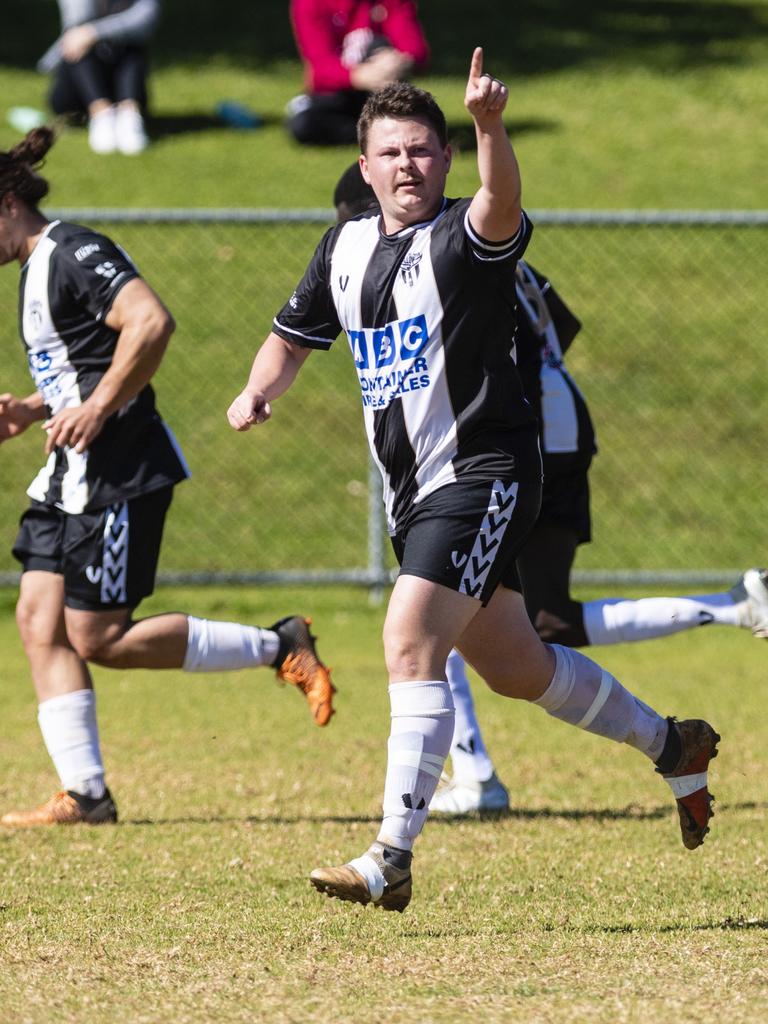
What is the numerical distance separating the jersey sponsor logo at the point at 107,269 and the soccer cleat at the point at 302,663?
4.46 ft

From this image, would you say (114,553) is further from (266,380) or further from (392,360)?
(392,360)

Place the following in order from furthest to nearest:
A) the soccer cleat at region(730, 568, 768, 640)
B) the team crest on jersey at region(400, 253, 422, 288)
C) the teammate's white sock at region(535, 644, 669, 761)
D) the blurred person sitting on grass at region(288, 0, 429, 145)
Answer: the blurred person sitting on grass at region(288, 0, 429, 145), the soccer cleat at region(730, 568, 768, 640), the teammate's white sock at region(535, 644, 669, 761), the team crest on jersey at region(400, 253, 422, 288)

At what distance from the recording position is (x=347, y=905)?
173 inches

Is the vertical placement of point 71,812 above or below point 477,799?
Result: above

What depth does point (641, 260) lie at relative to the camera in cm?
1330

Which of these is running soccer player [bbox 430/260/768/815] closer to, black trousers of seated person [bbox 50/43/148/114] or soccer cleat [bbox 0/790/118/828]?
soccer cleat [bbox 0/790/118/828]

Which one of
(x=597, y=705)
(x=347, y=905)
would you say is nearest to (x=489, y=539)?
(x=597, y=705)

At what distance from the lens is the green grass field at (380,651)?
12.0ft

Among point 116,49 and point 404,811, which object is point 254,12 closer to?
point 116,49

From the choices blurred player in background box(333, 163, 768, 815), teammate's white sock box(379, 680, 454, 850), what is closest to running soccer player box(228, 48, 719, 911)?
teammate's white sock box(379, 680, 454, 850)

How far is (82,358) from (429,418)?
6.01 feet

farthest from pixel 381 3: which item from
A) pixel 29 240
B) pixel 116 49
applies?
pixel 29 240

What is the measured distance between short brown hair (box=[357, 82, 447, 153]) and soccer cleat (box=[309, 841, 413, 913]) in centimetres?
180

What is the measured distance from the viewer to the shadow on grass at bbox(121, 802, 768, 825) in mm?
5547
